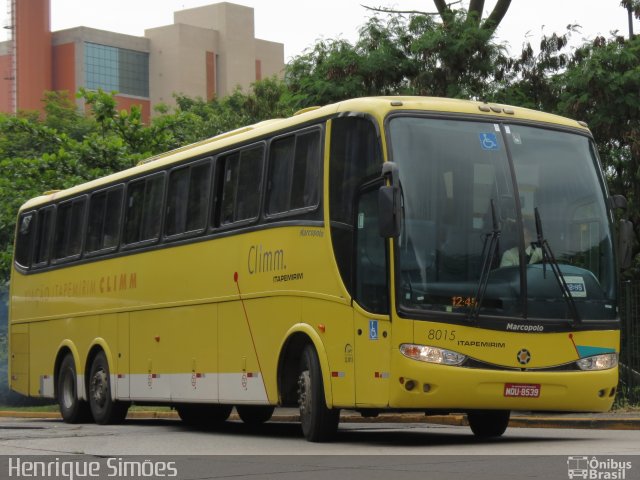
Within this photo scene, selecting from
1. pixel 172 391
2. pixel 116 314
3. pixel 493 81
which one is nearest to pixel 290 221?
pixel 172 391

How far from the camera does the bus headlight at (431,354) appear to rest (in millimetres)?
13297

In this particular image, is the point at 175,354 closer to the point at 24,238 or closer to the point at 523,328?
the point at 523,328

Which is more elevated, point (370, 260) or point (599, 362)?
point (370, 260)

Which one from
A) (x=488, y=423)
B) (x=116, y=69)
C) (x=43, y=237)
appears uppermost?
(x=116, y=69)

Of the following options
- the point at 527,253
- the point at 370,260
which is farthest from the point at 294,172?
the point at 527,253

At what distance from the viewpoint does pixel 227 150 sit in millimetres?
17250

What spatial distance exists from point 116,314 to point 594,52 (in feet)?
32.7

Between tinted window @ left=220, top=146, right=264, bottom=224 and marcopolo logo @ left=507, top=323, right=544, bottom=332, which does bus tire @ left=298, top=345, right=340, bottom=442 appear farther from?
tinted window @ left=220, top=146, right=264, bottom=224

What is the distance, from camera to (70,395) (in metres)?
22.2

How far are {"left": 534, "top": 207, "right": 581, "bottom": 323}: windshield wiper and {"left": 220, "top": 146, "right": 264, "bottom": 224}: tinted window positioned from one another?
11.9 feet

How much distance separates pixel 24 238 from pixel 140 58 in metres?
75.7

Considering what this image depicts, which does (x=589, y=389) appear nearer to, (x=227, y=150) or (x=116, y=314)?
(x=227, y=150)
